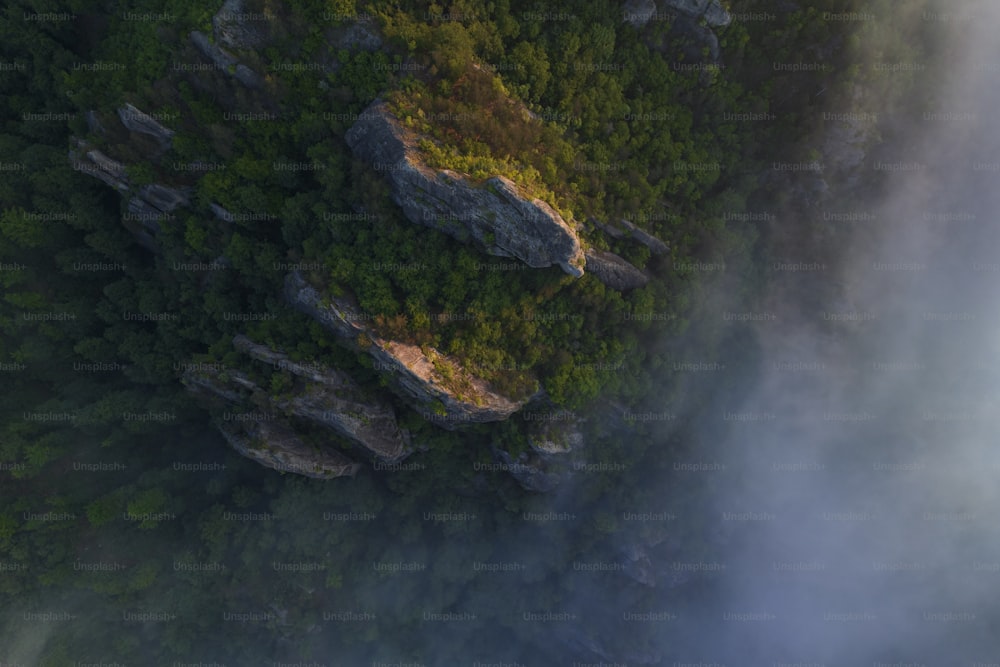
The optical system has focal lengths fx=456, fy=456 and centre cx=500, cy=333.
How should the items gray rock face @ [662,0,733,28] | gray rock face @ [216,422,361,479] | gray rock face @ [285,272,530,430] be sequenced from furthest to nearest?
gray rock face @ [216,422,361,479]
gray rock face @ [662,0,733,28]
gray rock face @ [285,272,530,430]

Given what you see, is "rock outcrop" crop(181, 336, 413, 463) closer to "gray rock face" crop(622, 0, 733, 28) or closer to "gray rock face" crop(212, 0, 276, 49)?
"gray rock face" crop(212, 0, 276, 49)

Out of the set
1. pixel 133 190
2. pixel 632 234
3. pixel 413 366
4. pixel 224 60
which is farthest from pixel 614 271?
pixel 133 190

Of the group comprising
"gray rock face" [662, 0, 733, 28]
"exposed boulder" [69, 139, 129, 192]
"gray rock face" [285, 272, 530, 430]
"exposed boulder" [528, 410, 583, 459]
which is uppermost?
"gray rock face" [662, 0, 733, 28]

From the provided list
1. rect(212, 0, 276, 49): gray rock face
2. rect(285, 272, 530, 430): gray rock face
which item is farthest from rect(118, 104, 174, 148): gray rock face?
rect(285, 272, 530, 430): gray rock face

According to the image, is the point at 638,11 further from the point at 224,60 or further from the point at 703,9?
the point at 224,60

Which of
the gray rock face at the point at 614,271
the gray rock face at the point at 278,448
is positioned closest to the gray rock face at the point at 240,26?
the gray rock face at the point at 614,271

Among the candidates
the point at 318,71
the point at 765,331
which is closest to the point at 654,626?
the point at 765,331
